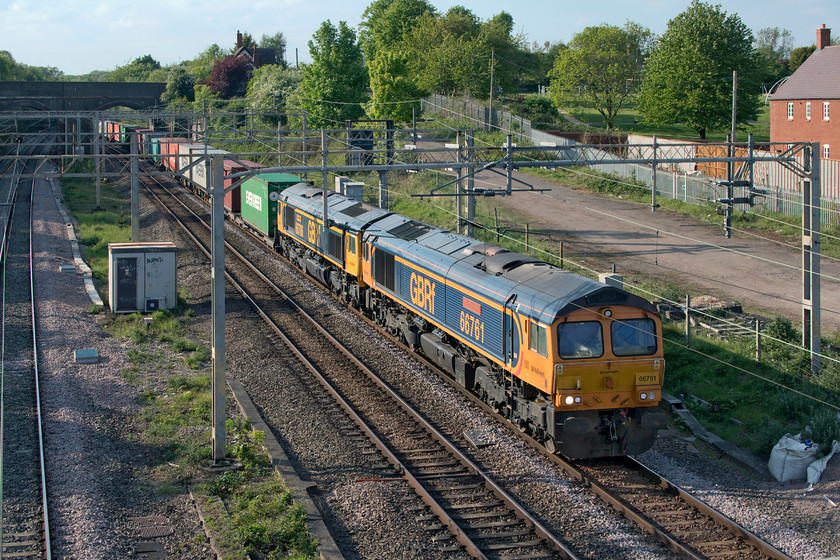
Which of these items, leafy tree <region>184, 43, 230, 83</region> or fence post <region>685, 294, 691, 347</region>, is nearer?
fence post <region>685, 294, 691, 347</region>

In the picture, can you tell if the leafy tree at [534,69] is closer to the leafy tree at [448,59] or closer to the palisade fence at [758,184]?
the leafy tree at [448,59]

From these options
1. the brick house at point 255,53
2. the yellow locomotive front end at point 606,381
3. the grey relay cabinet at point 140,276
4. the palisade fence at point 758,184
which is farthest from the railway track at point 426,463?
the brick house at point 255,53

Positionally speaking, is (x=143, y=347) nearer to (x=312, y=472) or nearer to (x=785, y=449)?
(x=312, y=472)

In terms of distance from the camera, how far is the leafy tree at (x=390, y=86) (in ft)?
165

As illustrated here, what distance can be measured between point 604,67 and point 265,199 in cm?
3449

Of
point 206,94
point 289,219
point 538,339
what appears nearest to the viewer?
point 538,339

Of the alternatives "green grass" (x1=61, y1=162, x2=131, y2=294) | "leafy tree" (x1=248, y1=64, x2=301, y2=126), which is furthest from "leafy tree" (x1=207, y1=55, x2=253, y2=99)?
"green grass" (x1=61, y1=162, x2=131, y2=294)

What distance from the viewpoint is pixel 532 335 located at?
13.6 meters

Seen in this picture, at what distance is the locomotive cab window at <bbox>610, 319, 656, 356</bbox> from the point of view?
13.3 meters

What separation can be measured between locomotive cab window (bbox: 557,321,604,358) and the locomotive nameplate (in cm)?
79

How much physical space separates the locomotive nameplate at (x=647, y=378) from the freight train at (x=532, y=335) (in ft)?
0.06

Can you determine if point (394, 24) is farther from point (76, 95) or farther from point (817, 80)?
point (817, 80)

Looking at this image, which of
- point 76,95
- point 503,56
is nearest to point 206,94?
point 76,95

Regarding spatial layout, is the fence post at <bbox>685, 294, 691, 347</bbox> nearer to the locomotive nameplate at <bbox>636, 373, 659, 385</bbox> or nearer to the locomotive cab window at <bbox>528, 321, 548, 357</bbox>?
the locomotive nameplate at <bbox>636, 373, 659, 385</bbox>
